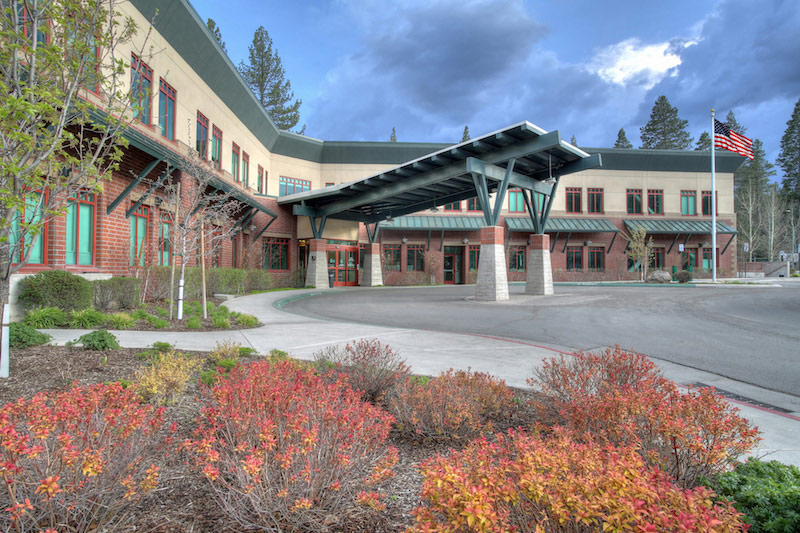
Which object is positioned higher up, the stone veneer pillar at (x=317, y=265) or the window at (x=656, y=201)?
the window at (x=656, y=201)

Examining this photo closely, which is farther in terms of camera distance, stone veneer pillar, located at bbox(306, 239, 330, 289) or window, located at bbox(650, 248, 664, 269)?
window, located at bbox(650, 248, 664, 269)

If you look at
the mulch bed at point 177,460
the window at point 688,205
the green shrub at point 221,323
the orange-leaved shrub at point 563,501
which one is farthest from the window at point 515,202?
the orange-leaved shrub at point 563,501

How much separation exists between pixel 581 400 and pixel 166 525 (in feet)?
9.49

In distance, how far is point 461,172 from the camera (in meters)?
20.4

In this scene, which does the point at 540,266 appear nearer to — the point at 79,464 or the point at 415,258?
the point at 415,258

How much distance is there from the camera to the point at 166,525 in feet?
7.98

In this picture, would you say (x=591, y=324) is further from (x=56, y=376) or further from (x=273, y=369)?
(x=56, y=376)

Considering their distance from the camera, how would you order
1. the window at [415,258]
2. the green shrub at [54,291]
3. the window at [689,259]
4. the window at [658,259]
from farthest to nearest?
the window at [689,259], the window at [658,259], the window at [415,258], the green shrub at [54,291]

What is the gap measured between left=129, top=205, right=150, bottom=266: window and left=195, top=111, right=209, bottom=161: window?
721 cm

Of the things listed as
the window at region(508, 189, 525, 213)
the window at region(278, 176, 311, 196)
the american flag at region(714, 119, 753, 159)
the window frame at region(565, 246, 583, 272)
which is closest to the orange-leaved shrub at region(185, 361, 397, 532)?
the window at region(278, 176, 311, 196)

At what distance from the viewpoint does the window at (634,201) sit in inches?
1655

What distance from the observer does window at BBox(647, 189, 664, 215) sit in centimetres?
4228

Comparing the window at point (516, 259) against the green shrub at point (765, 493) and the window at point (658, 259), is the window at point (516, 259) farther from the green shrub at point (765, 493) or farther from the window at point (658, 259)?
the green shrub at point (765, 493)

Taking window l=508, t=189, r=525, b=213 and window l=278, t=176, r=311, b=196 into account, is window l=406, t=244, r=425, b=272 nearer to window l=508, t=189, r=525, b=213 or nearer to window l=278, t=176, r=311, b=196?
window l=508, t=189, r=525, b=213
